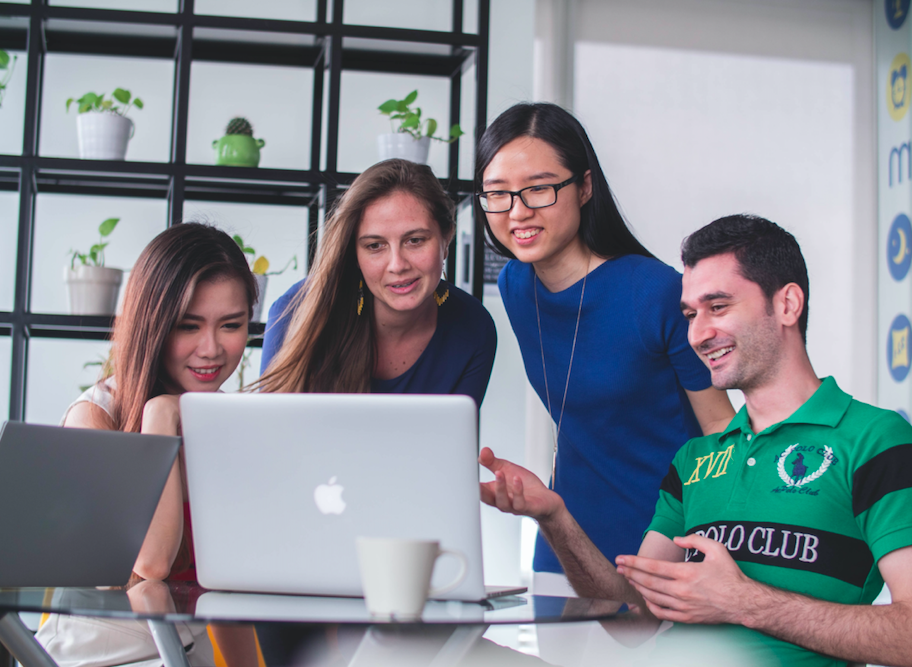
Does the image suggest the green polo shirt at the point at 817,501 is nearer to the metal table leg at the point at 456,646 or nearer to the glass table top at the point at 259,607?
the glass table top at the point at 259,607

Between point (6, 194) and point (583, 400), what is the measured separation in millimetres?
2328

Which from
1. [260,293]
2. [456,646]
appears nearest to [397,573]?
[456,646]

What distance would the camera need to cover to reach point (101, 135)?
102 inches

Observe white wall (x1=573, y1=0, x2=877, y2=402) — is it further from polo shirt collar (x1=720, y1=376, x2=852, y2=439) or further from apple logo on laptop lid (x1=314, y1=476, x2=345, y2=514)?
apple logo on laptop lid (x1=314, y1=476, x2=345, y2=514)

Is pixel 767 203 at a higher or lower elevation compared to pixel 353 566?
higher

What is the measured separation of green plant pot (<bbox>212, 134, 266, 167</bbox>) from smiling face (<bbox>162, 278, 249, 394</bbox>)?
3.59 feet

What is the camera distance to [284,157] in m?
3.22

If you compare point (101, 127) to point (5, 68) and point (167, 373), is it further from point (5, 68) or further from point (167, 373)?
point (167, 373)

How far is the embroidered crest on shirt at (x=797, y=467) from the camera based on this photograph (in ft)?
3.99

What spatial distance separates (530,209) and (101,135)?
5.14 feet

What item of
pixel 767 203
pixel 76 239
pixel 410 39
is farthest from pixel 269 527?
pixel 767 203

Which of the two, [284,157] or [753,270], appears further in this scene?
[284,157]

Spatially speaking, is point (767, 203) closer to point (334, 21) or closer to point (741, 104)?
point (741, 104)

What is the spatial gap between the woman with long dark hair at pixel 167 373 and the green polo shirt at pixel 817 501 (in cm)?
84
